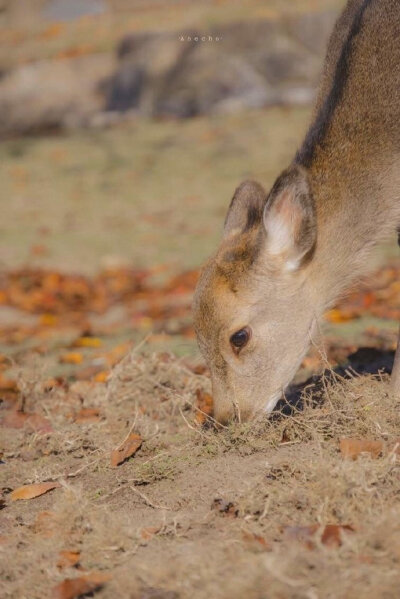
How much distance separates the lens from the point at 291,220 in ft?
15.1

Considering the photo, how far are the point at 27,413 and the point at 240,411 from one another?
5.65 ft

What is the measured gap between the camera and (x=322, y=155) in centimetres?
492

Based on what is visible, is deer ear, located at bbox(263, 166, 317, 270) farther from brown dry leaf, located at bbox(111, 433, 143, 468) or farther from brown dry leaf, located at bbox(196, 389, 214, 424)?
brown dry leaf, located at bbox(111, 433, 143, 468)

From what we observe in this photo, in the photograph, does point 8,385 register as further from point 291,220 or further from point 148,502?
point 291,220

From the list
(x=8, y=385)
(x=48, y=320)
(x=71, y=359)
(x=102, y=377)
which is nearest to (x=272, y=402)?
(x=102, y=377)

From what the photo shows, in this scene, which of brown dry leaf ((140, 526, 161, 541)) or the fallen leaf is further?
the fallen leaf

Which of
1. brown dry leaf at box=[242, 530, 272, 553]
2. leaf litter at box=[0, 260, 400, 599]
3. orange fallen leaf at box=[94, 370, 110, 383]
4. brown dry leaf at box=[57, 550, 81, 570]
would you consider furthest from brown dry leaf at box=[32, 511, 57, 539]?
orange fallen leaf at box=[94, 370, 110, 383]

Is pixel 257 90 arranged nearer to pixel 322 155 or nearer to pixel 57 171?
pixel 57 171

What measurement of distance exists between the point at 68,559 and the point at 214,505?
0.67 metres

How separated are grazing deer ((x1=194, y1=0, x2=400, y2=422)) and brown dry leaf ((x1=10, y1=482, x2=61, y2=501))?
922mm

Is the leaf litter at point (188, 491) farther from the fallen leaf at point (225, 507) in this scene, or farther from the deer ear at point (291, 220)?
the deer ear at point (291, 220)

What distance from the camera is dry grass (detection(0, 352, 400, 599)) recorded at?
10.0 ft

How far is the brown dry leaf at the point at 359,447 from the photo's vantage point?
3980mm

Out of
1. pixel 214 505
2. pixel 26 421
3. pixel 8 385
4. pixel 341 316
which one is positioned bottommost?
pixel 8 385
